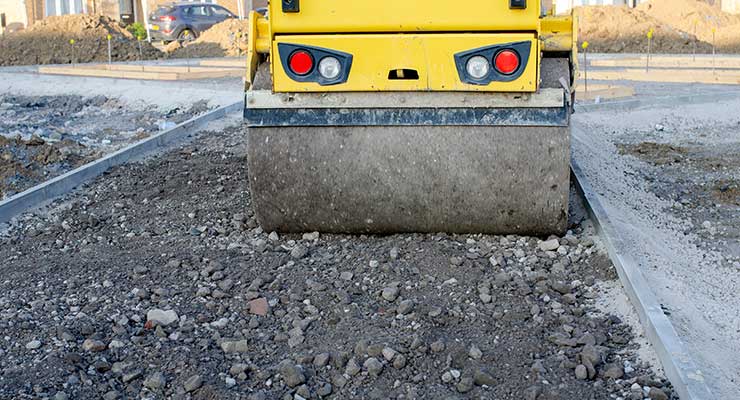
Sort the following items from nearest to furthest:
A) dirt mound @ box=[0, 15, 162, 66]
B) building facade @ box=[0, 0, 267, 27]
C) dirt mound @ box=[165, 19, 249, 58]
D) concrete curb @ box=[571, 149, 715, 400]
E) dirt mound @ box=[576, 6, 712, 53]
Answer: concrete curb @ box=[571, 149, 715, 400] → dirt mound @ box=[0, 15, 162, 66] → dirt mound @ box=[576, 6, 712, 53] → dirt mound @ box=[165, 19, 249, 58] → building facade @ box=[0, 0, 267, 27]

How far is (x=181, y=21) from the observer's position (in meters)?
32.6

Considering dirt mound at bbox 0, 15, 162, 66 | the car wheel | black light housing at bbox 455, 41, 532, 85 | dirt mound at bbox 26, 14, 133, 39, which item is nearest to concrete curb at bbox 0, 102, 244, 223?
black light housing at bbox 455, 41, 532, 85

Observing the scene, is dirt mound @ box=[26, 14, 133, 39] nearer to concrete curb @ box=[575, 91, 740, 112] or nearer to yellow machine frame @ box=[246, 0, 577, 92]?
concrete curb @ box=[575, 91, 740, 112]

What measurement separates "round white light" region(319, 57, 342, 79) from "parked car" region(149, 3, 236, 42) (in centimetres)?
2778

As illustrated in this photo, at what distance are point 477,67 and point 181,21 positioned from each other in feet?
93.7

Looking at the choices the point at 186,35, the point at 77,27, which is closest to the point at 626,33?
the point at 186,35

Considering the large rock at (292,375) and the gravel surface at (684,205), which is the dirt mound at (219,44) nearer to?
the gravel surface at (684,205)

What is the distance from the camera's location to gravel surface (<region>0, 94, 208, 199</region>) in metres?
9.14

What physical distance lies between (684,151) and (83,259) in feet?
20.4

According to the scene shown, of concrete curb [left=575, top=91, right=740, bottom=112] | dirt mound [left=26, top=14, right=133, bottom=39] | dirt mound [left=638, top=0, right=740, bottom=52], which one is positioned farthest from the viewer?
dirt mound [left=638, top=0, right=740, bottom=52]

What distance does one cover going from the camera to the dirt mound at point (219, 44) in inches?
1156

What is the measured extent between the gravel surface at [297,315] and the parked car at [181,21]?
26.8 meters

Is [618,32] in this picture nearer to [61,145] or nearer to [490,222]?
[61,145]

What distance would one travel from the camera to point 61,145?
414 inches
